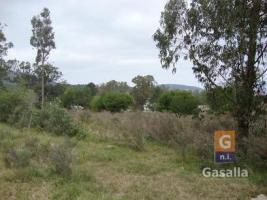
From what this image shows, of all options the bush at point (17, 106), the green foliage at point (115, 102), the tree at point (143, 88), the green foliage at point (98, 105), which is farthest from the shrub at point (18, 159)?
the tree at point (143, 88)

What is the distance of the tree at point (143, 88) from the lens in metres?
39.9

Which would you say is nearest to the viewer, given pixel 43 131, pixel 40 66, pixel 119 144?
pixel 119 144

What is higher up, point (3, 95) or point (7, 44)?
point (7, 44)

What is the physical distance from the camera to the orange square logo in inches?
333

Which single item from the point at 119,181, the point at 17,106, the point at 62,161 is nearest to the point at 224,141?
the point at 119,181

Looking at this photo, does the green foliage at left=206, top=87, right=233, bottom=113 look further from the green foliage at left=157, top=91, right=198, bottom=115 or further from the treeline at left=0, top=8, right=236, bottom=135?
the green foliage at left=157, top=91, right=198, bottom=115

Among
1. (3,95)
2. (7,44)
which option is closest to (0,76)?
(7,44)

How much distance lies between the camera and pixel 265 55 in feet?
30.8

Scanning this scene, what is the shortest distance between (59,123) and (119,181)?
281 inches

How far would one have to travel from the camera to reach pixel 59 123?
46.5 ft

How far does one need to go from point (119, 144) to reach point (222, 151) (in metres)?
4.20

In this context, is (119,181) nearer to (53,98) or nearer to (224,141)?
(224,141)

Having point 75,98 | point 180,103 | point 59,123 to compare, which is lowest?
point 59,123

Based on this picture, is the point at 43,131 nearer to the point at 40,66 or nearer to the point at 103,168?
the point at 103,168
